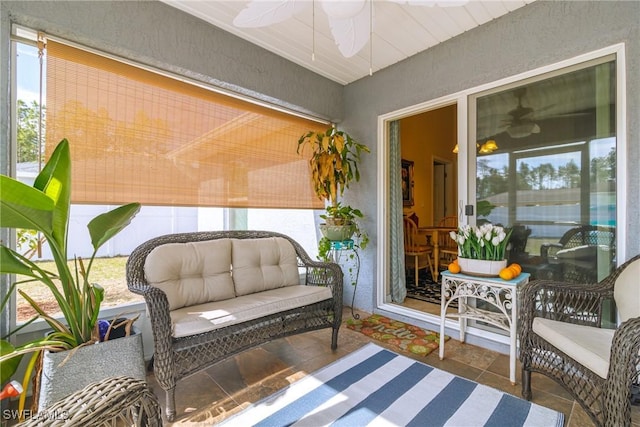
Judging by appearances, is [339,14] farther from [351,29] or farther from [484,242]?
[484,242]

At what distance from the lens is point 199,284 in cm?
212

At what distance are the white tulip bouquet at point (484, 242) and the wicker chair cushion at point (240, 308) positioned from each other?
1176mm

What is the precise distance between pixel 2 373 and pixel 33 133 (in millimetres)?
1439

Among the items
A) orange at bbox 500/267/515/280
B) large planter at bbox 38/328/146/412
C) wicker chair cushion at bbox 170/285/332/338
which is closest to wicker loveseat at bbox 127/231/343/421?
wicker chair cushion at bbox 170/285/332/338

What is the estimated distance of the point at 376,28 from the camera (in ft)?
8.12

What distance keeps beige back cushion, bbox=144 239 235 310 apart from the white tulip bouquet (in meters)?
1.92

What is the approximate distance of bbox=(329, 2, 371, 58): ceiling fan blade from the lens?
5.51 ft

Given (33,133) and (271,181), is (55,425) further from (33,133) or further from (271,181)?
(271,181)

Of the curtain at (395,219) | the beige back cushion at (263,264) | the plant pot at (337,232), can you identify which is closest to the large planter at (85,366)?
the beige back cushion at (263,264)

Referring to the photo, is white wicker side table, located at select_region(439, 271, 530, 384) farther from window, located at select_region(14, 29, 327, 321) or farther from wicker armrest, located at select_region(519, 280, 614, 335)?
window, located at select_region(14, 29, 327, 321)

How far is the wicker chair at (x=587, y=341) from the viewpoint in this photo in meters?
1.20

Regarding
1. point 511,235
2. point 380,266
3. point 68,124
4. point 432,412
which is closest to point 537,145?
point 511,235

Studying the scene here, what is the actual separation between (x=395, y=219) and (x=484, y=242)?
1410 mm

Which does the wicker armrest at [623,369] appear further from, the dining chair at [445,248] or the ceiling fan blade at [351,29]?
the dining chair at [445,248]
